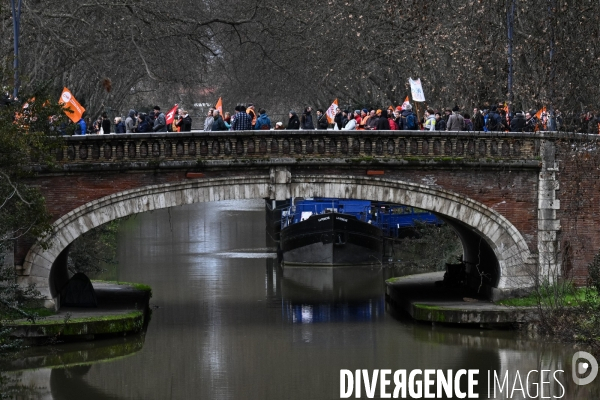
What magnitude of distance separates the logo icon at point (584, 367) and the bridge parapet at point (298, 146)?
17.0 feet

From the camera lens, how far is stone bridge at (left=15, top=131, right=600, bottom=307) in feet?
95.5

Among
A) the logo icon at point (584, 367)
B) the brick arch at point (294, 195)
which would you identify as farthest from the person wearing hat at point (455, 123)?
the logo icon at point (584, 367)

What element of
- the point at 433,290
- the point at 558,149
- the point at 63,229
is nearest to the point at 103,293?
the point at 63,229

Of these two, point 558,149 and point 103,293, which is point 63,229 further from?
point 558,149

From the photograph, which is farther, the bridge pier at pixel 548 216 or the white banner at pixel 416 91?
the white banner at pixel 416 91

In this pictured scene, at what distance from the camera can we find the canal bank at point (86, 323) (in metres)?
27.2

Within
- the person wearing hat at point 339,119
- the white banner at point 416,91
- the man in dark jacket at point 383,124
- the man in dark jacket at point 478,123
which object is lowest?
the man in dark jacket at point 478,123

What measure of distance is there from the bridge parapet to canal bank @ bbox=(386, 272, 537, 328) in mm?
3152

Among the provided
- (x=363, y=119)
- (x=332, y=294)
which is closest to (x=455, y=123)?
(x=363, y=119)

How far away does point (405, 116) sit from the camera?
105ft

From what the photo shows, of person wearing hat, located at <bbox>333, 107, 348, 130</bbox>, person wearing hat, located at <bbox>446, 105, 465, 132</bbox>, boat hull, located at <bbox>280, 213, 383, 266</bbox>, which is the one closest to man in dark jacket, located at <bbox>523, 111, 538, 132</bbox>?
person wearing hat, located at <bbox>446, 105, 465, 132</bbox>

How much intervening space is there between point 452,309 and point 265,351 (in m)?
4.26

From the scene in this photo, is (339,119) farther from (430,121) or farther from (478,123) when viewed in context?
(478,123)

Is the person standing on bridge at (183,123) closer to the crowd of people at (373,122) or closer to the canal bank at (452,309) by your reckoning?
the crowd of people at (373,122)
